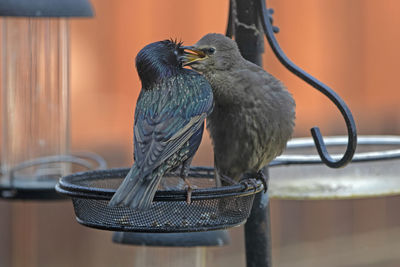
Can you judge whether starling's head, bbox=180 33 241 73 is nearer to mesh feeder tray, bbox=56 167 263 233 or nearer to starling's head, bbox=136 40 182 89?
starling's head, bbox=136 40 182 89

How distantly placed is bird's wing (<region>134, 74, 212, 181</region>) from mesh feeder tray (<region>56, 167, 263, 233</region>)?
0.35 ft

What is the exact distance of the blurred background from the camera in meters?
6.52

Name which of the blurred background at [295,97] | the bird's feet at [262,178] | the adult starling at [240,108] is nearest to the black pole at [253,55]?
the bird's feet at [262,178]

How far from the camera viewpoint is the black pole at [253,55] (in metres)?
2.84

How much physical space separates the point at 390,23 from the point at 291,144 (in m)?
5.61

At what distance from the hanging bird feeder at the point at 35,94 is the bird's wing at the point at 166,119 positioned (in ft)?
6.77

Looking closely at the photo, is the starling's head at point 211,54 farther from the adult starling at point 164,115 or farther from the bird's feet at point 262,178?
the bird's feet at point 262,178

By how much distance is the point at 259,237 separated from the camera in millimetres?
2854

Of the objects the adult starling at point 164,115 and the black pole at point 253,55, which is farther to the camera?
the black pole at point 253,55

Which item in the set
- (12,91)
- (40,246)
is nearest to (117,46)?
(40,246)

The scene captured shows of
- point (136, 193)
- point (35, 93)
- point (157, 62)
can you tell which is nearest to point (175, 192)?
point (136, 193)

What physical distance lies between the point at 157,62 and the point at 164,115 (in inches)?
6.6

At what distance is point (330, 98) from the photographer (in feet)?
8.55

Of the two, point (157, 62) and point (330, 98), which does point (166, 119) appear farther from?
point (330, 98)
